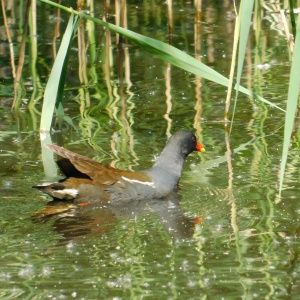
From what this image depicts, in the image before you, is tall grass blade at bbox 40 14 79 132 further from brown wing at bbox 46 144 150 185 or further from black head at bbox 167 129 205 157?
black head at bbox 167 129 205 157

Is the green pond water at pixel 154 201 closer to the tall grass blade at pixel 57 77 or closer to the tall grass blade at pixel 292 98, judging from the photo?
the tall grass blade at pixel 57 77

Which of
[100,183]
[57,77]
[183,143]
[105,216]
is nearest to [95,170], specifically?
[100,183]

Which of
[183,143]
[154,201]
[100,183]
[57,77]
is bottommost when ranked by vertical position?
[154,201]

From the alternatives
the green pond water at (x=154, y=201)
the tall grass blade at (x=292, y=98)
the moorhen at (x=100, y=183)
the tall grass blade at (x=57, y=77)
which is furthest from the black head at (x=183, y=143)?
the tall grass blade at (x=292, y=98)

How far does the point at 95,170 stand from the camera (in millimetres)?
6094

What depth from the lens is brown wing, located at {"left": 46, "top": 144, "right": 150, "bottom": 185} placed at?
604 centimetres

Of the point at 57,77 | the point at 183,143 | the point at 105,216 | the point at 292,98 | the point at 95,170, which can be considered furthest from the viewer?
the point at 183,143

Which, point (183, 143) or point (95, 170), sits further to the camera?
point (183, 143)

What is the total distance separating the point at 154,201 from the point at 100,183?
396 mm

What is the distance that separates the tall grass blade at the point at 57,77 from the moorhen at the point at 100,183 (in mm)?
554

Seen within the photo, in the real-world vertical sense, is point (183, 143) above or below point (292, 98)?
below

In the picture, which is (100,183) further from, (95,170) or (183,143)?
(183,143)

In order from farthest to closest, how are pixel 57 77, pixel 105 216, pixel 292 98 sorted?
pixel 57 77 < pixel 105 216 < pixel 292 98

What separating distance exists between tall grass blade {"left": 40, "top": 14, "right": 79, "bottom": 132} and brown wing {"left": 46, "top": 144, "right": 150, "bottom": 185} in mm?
526
